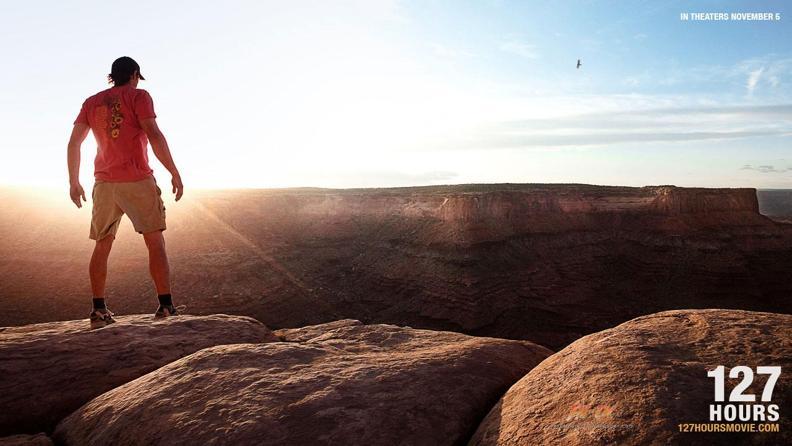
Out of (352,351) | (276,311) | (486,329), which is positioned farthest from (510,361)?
(486,329)

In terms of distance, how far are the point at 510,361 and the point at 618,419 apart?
109cm

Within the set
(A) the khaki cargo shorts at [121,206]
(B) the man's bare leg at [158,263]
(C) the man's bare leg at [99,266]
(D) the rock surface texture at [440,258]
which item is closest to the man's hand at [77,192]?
(A) the khaki cargo shorts at [121,206]

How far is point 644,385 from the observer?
177 cm

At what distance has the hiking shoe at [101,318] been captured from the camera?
334 centimetres

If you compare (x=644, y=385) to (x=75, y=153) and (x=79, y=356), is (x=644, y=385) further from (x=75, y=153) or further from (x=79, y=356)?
(x=75, y=153)

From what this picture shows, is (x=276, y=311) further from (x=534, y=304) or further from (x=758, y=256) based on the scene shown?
(x=758, y=256)

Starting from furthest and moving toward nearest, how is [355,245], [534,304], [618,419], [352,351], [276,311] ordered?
[355,245] < [534,304] < [276,311] < [352,351] < [618,419]

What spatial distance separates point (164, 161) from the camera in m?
3.61

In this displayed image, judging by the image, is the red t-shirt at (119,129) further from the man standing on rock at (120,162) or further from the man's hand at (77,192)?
the man's hand at (77,192)

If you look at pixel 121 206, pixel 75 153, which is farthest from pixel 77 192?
pixel 121 206

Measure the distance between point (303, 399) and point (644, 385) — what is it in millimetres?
1419

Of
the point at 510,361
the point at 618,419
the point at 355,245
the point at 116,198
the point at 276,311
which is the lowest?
the point at 276,311

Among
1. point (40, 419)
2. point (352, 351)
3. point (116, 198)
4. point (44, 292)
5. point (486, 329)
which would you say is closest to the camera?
point (40, 419)

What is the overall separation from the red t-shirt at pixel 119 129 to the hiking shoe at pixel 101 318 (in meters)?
1.03
